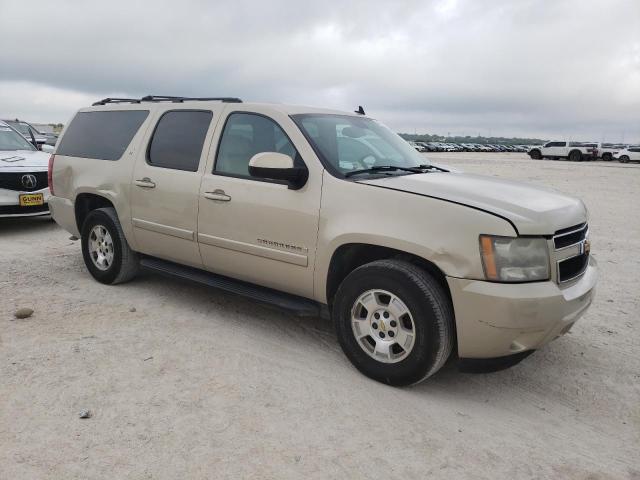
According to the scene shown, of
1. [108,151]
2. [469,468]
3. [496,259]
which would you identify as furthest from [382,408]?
[108,151]

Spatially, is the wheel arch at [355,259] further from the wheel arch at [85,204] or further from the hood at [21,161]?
the hood at [21,161]

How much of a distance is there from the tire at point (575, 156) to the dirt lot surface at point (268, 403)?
4175 cm

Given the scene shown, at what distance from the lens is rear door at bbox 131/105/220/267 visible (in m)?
4.46

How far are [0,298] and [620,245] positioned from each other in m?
7.68

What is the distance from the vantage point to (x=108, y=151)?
209 inches

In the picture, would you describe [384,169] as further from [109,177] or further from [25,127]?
[25,127]

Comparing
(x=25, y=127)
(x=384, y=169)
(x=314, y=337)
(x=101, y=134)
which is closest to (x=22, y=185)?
(x=101, y=134)

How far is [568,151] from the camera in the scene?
42594 mm

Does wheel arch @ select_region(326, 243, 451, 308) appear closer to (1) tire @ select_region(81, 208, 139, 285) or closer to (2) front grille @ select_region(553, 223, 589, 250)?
(2) front grille @ select_region(553, 223, 589, 250)

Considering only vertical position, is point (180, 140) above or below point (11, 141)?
above

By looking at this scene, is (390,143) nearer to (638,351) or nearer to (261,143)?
(261,143)

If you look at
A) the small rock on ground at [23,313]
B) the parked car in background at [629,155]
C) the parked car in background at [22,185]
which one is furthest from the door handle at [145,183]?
the parked car in background at [629,155]

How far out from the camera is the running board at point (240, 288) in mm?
3859

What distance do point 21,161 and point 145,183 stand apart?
4.74 meters
